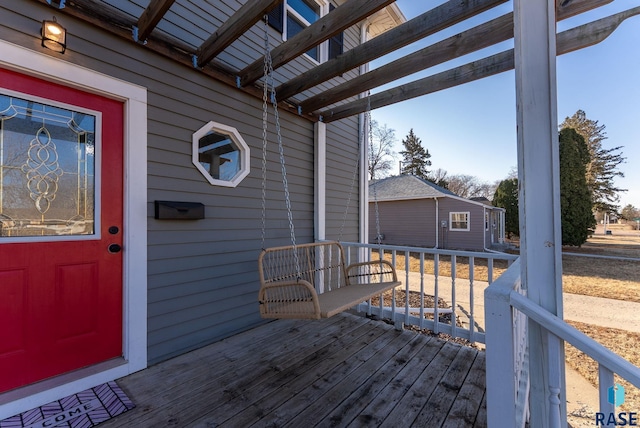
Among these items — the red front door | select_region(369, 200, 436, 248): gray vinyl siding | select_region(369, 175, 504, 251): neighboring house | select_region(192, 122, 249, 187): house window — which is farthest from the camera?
select_region(369, 200, 436, 248): gray vinyl siding

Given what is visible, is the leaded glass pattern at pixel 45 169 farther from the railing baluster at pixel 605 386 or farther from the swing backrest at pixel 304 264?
the railing baluster at pixel 605 386

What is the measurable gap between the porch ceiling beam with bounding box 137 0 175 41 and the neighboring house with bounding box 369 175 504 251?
409 inches

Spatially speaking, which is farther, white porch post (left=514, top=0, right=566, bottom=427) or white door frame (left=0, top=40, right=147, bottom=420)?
white door frame (left=0, top=40, right=147, bottom=420)

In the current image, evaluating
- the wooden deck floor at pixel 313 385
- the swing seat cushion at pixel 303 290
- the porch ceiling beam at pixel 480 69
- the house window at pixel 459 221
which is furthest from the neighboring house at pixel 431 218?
the wooden deck floor at pixel 313 385

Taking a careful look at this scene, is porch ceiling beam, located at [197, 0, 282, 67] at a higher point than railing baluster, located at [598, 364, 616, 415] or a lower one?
higher

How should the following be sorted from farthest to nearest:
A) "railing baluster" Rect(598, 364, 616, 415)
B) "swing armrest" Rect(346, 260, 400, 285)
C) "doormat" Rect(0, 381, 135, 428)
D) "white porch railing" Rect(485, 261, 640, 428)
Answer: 1. "swing armrest" Rect(346, 260, 400, 285)
2. "doormat" Rect(0, 381, 135, 428)
3. "white porch railing" Rect(485, 261, 640, 428)
4. "railing baluster" Rect(598, 364, 616, 415)

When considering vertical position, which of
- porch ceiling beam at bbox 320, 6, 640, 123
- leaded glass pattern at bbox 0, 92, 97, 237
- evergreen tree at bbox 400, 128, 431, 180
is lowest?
leaded glass pattern at bbox 0, 92, 97, 237

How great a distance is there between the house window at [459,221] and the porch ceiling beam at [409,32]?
11.8 meters

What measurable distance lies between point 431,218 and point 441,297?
8086mm

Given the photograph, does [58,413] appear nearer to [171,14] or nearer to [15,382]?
[15,382]

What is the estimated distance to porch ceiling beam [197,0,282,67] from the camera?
183 cm

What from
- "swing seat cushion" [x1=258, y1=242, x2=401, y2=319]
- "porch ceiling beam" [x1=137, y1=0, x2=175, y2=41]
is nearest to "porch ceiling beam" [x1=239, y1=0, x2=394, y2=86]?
"porch ceiling beam" [x1=137, y1=0, x2=175, y2=41]

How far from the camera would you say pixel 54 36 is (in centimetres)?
176

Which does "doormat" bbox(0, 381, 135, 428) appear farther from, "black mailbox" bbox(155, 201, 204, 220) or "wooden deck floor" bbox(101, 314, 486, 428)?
"black mailbox" bbox(155, 201, 204, 220)
